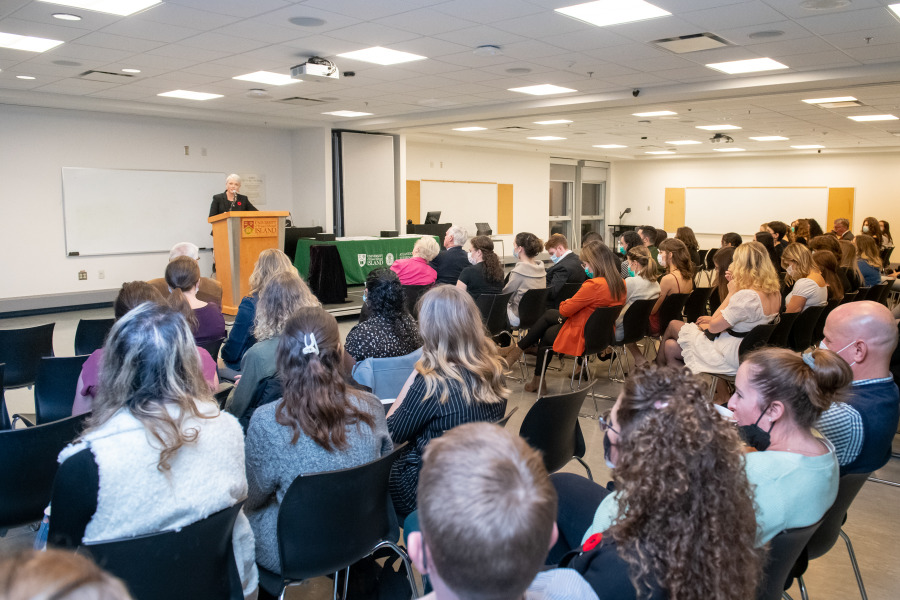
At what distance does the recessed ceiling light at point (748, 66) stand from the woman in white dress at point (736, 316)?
3.02 m

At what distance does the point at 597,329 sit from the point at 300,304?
266 cm

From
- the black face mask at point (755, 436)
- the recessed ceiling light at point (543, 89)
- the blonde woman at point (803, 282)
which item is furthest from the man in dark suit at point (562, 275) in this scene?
the black face mask at point (755, 436)

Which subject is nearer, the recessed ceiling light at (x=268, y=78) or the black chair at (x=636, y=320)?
the black chair at (x=636, y=320)

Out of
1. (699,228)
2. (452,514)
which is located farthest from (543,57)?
(699,228)

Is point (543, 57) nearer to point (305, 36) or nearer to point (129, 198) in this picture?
point (305, 36)

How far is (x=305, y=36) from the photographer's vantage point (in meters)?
5.91

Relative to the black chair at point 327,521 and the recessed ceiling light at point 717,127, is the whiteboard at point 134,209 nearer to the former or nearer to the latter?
the recessed ceiling light at point 717,127

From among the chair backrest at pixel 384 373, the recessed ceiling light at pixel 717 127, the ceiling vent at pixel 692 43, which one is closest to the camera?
the chair backrest at pixel 384 373

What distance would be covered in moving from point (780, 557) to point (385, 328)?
2.11 metres

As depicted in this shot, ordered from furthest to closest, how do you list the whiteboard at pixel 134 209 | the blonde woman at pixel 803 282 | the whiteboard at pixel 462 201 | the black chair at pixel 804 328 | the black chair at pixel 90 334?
the whiteboard at pixel 462 201 < the whiteboard at pixel 134 209 < the blonde woman at pixel 803 282 < the black chair at pixel 804 328 < the black chair at pixel 90 334

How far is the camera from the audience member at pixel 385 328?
333 centimetres

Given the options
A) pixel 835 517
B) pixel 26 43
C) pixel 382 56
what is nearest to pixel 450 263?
pixel 382 56

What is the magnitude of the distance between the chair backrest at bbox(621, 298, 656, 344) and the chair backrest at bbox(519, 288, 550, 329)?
0.79 meters

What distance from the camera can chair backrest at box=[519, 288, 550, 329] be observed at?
19.3 feet
